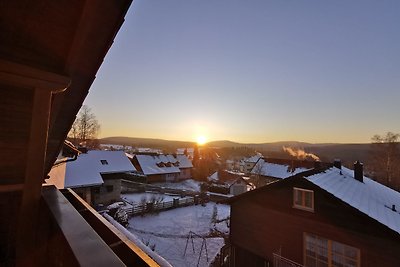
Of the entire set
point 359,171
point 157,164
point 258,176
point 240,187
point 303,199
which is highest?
point 359,171

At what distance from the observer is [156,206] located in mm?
21250

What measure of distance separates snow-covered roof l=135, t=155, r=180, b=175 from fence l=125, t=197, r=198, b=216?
459 inches

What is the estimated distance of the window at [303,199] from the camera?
1040 centimetres

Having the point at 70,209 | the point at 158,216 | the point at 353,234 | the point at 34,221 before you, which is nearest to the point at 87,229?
the point at 70,209

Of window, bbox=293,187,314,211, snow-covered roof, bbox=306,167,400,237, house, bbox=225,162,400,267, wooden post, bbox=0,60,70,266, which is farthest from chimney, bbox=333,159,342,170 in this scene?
wooden post, bbox=0,60,70,266

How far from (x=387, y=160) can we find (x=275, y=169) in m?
22.0

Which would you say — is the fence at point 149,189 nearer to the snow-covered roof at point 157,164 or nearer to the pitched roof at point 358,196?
the snow-covered roof at point 157,164

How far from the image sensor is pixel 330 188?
399 inches

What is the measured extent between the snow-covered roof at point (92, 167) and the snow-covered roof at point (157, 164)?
8904mm

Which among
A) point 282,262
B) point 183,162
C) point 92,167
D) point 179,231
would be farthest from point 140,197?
point 282,262

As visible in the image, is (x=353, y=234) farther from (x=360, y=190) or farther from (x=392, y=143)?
(x=392, y=143)

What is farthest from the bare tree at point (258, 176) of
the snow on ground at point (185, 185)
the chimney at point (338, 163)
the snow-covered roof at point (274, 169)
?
the chimney at point (338, 163)

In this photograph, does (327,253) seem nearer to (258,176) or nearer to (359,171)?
(359,171)

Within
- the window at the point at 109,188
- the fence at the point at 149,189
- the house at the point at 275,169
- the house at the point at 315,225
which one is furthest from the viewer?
the house at the point at 275,169
